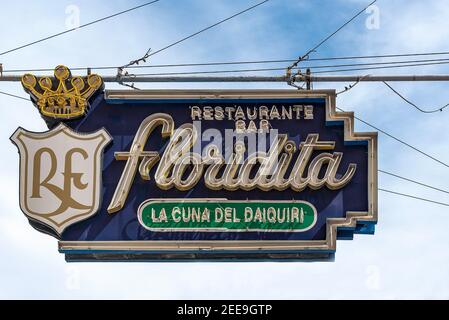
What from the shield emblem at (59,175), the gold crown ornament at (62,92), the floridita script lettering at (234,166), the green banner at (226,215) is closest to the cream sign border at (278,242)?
the green banner at (226,215)

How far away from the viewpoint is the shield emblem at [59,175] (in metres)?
18.2

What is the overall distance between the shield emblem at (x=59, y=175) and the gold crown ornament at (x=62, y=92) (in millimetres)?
381

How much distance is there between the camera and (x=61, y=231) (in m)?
18.2

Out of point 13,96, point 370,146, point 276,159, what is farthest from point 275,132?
point 13,96

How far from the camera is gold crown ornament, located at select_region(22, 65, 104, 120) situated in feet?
61.3

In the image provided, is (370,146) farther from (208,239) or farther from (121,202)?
(121,202)

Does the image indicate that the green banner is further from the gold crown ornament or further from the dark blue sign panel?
the gold crown ornament

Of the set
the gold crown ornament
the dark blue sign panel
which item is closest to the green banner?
the dark blue sign panel

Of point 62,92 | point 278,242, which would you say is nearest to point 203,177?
point 278,242

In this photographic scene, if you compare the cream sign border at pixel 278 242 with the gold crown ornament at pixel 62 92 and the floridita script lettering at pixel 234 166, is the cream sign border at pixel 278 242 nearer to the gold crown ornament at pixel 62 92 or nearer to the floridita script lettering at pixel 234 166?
the floridita script lettering at pixel 234 166

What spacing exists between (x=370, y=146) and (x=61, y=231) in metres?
5.23

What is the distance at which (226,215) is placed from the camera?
18078 mm

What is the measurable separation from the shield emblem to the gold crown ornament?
38 centimetres
